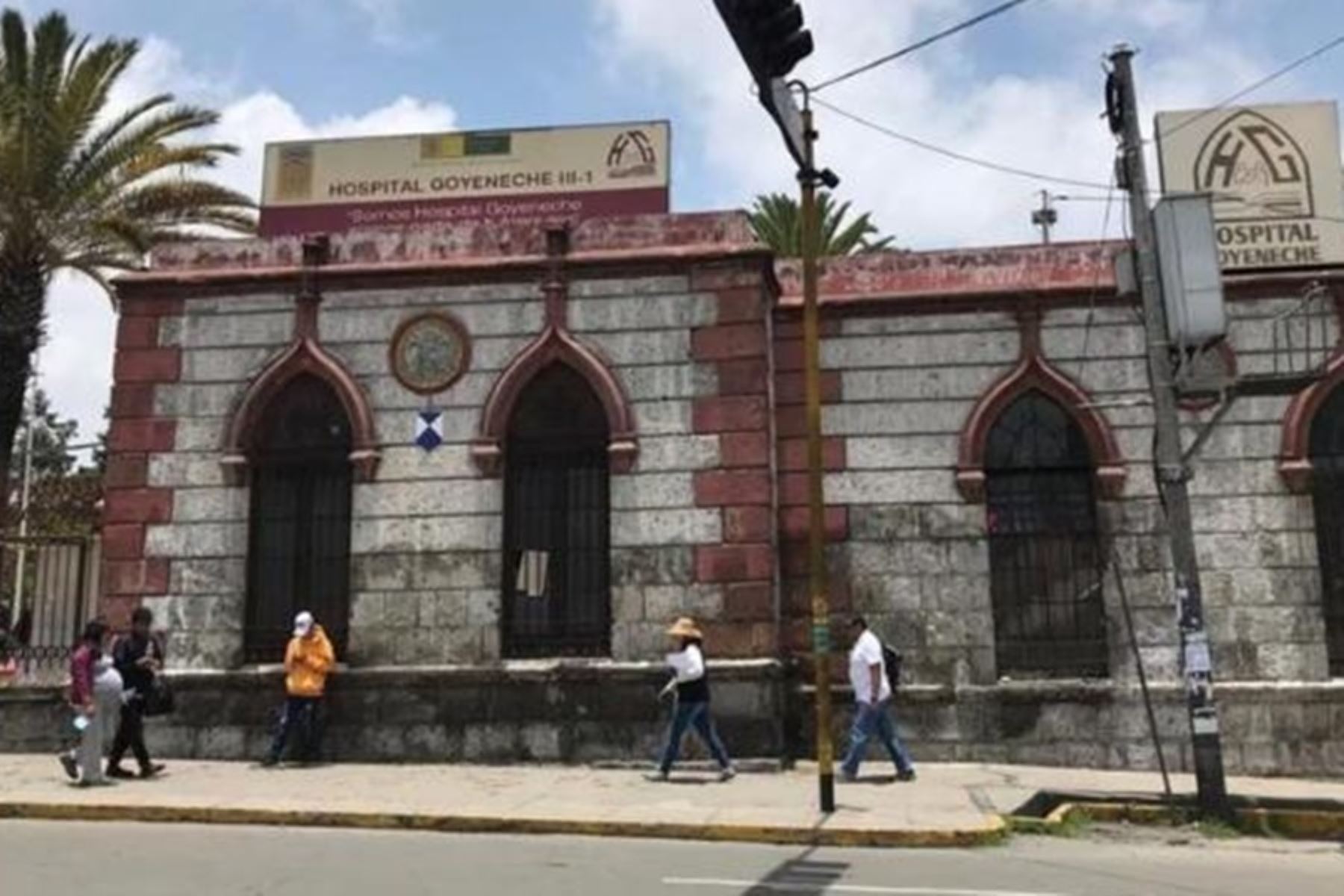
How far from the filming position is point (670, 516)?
50.5 ft

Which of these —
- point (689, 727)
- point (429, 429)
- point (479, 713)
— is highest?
point (429, 429)

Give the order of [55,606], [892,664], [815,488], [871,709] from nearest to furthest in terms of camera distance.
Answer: [815,488] < [871,709] < [892,664] < [55,606]

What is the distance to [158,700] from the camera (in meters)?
14.6

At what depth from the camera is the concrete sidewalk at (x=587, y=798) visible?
1141 cm

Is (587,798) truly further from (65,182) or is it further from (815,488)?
(65,182)

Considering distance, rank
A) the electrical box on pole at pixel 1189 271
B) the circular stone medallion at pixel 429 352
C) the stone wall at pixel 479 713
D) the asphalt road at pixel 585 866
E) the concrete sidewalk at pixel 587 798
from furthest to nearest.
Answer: the circular stone medallion at pixel 429 352, the stone wall at pixel 479 713, the electrical box on pole at pixel 1189 271, the concrete sidewalk at pixel 587 798, the asphalt road at pixel 585 866

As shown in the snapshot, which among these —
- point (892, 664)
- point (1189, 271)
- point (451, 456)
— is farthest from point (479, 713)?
point (1189, 271)

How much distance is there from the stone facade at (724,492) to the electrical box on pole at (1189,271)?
295 centimetres

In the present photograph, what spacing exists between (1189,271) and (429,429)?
26.5 ft

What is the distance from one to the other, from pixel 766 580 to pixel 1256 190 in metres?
7.54

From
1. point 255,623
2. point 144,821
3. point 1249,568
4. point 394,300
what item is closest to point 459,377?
point 394,300

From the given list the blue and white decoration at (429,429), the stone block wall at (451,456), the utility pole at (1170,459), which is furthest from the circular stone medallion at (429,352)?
the utility pole at (1170,459)

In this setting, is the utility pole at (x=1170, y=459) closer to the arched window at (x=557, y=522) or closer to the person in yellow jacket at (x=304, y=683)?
the arched window at (x=557, y=522)

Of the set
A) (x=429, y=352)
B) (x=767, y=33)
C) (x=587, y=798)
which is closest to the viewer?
(x=767, y=33)
